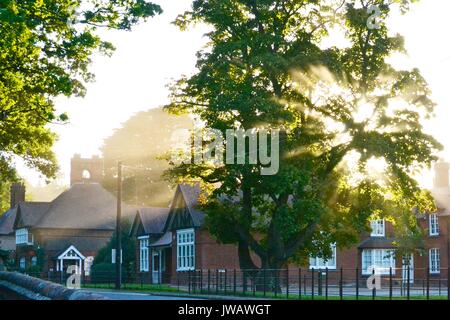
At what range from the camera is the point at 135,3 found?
31984mm

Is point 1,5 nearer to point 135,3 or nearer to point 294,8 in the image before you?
point 135,3

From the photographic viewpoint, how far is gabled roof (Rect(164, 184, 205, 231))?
6694 centimetres

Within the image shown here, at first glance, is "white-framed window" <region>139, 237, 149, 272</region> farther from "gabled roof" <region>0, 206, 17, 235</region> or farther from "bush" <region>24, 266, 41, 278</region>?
"gabled roof" <region>0, 206, 17, 235</region>

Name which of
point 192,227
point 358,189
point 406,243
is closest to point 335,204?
point 358,189

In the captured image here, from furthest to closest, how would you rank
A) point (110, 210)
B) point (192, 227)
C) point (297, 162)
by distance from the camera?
point (110, 210)
point (192, 227)
point (297, 162)

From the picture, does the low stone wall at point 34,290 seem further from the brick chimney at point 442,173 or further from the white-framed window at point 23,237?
the white-framed window at point 23,237

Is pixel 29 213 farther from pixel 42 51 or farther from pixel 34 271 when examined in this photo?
pixel 42 51

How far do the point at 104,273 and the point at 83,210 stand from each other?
24630mm

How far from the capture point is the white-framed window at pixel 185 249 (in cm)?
6731

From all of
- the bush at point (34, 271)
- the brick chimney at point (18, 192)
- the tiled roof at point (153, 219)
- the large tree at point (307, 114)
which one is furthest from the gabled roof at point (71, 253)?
the large tree at point (307, 114)

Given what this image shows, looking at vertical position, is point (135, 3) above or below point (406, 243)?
above

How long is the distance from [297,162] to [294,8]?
326 inches

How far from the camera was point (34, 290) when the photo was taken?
76.4 ft

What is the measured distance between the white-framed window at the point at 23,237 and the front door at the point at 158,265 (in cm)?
1884
